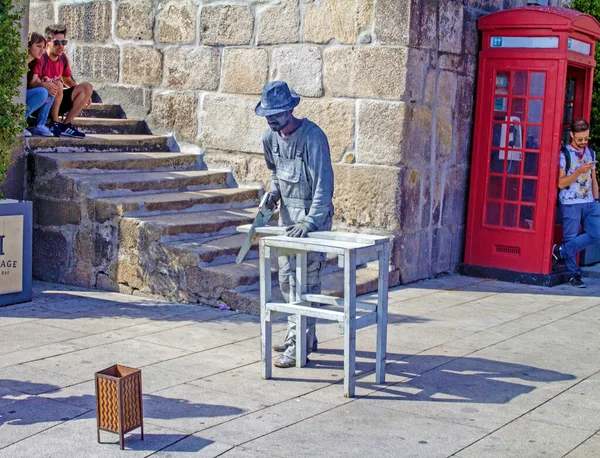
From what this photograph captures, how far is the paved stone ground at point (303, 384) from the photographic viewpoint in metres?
4.62

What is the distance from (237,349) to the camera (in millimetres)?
6391

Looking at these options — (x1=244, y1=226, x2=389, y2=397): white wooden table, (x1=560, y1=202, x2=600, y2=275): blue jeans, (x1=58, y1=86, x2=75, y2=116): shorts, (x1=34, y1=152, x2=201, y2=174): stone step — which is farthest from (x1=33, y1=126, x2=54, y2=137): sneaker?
(x1=560, y1=202, x2=600, y2=275): blue jeans

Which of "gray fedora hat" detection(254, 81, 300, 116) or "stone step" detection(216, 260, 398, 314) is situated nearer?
"gray fedora hat" detection(254, 81, 300, 116)

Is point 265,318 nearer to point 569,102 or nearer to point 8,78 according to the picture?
point 8,78

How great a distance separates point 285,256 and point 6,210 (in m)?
2.58

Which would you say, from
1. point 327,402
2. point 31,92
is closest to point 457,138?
point 31,92

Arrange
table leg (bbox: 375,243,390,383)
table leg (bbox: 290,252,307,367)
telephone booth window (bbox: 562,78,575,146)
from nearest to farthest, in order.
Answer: table leg (bbox: 375,243,390,383)
table leg (bbox: 290,252,307,367)
telephone booth window (bbox: 562,78,575,146)

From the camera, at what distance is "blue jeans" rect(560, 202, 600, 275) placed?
936cm

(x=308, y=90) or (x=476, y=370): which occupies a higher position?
(x=308, y=90)

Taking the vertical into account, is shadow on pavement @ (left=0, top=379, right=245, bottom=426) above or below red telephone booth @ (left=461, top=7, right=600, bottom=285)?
below

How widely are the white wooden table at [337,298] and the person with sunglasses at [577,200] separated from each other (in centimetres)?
416

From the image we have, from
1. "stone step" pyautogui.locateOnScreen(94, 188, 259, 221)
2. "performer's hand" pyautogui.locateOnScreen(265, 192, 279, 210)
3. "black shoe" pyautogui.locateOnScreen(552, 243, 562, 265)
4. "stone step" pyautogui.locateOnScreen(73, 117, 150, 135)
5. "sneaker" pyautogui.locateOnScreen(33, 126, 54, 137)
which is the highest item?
"stone step" pyautogui.locateOnScreen(73, 117, 150, 135)

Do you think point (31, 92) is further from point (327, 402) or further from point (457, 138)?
point (327, 402)

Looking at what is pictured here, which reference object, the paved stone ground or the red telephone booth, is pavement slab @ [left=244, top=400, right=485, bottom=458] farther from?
the red telephone booth
